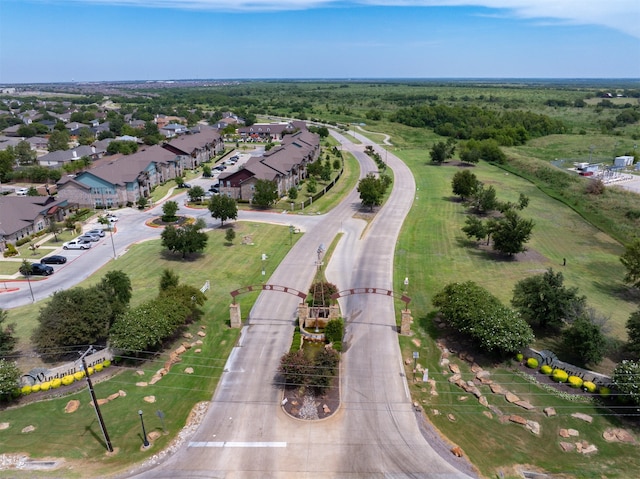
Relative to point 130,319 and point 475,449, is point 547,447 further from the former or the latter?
point 130,319

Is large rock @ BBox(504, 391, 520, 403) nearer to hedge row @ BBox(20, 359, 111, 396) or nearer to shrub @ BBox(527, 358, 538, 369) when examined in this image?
shrub @ BBox(527, 358, 538, 369)

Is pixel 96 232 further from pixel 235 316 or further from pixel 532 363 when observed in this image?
pixel 532 363

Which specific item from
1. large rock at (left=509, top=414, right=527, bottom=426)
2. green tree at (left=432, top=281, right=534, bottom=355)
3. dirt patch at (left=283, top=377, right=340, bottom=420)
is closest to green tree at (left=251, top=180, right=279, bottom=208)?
green tree at (left=432, top=281, right=534, bottom=355)

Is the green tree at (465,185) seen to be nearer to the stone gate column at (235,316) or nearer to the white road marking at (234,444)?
the stone gate column at (235,316)

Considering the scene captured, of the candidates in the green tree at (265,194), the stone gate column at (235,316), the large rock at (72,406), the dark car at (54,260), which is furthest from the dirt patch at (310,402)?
the green tree at (265,194)

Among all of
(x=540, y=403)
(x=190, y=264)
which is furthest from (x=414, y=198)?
(x=540, y=403)

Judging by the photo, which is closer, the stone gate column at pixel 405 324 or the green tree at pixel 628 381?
the green tree at pixel 628 381
